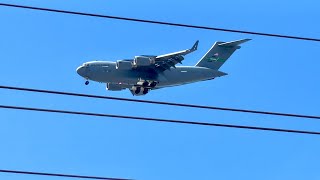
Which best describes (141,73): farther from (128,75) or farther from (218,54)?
(218,54)

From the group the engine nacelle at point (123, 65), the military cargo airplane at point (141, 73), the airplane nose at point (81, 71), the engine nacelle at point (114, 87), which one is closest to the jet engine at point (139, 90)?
the military cargo airplane at point (141, 73)

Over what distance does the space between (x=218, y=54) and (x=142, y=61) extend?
49.7 ft

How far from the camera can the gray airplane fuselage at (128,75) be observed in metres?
57.6

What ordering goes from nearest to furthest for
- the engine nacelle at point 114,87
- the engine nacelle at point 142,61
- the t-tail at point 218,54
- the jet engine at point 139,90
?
the engine nacelle at point 142,61 → the jet engine at point 139,90 → the engine nacelle at point 114,87 → the t-tail at point 218,54

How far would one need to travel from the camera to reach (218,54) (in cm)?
7150

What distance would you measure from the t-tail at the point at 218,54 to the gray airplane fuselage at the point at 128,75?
7990mm

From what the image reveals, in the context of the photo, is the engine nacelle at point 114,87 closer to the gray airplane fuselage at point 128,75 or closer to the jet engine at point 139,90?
the gray airplane fuselage at point 128,75

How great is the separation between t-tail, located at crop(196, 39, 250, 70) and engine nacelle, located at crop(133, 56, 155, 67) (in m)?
13.0

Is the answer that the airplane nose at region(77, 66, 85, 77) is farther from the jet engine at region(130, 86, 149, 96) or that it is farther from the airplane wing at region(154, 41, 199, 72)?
the airplane wing at region(154, 41, 199, 72)

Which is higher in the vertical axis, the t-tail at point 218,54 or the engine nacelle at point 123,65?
the t-tail at point 218,54

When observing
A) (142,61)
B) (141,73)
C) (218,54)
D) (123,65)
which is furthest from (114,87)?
(218,54)

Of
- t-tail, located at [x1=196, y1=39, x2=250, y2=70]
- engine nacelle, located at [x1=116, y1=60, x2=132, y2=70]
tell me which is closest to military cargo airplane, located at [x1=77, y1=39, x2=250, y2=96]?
engine nacelle, located at [x1=116, y1=60, x2=132, y2=70]

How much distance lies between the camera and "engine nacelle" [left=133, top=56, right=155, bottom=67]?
57.7 metres

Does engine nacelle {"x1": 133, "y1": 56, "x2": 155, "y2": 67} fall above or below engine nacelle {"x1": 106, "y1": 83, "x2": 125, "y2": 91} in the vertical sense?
above
